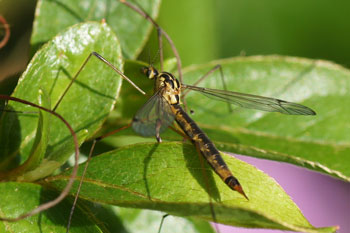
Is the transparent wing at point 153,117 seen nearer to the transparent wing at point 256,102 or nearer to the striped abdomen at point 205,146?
the striped abdomen at point 205,146

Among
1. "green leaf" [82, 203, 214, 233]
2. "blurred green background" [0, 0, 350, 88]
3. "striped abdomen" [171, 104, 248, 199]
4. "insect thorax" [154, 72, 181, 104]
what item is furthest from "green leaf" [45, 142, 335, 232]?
"blurred green background" [0, 0, 350, 88]

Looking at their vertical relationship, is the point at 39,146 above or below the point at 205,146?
below

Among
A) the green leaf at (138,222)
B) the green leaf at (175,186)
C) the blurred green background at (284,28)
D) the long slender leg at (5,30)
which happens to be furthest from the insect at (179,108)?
the blurred green background at (284,28)

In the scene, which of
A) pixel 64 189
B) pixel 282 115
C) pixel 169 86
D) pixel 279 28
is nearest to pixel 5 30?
pixel 169 86

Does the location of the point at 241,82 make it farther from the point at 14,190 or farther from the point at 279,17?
the point at 279,17

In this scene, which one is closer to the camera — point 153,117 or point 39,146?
point 39,146

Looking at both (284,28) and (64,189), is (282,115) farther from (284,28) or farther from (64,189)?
(284,28)

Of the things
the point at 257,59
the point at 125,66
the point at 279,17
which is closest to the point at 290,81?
the point at 257,59

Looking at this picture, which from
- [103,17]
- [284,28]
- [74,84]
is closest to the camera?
[74,84]
